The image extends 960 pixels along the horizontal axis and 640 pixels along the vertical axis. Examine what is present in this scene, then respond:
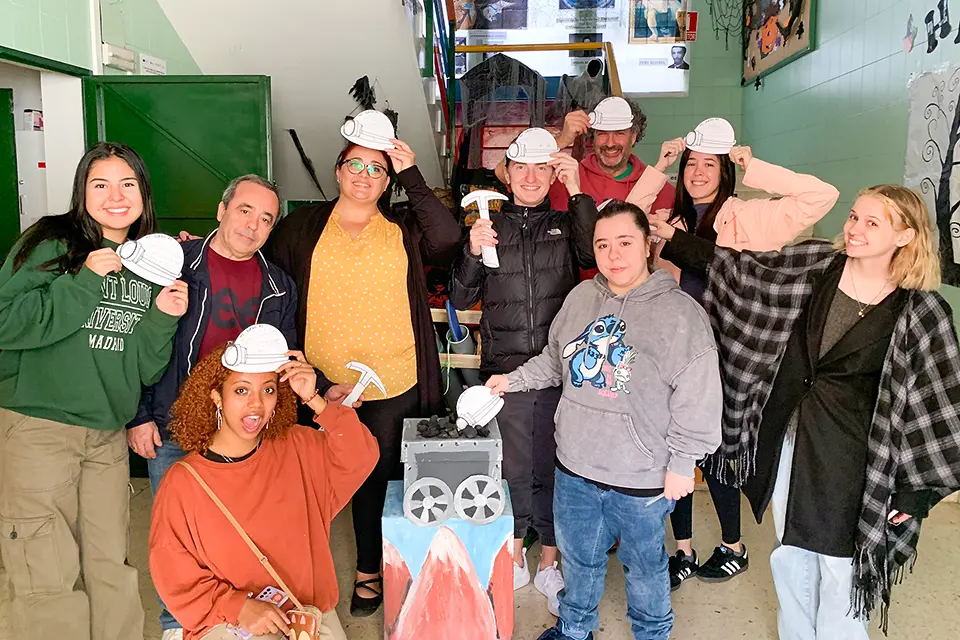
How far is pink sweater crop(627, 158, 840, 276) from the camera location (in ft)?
6.68

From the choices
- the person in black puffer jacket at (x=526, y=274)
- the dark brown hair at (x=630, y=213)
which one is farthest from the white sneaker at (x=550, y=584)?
the dark brown hair at (x=630, y=213)

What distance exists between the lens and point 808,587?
201cm

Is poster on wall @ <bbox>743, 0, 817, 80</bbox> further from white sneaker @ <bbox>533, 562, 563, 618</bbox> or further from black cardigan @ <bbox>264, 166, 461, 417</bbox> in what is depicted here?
white sneaker @ <bbox>533, 562, 563, 618</bbox>

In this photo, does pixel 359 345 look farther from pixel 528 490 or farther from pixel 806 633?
pixel 806 633

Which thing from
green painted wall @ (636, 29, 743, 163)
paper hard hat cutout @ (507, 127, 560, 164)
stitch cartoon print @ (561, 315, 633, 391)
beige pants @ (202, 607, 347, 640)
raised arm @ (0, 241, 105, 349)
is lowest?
beige pants @ (202, 607, 347, 640)

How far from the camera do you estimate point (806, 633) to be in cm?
203

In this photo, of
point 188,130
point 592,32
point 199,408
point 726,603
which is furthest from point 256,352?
point 592,32

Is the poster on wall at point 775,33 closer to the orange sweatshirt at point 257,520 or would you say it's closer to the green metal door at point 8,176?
the orange sweatshirt at point 257,520

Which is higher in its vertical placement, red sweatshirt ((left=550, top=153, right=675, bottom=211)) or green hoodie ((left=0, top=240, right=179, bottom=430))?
red sweatshirt ((left=550, top=153, right=675, bottom=211))

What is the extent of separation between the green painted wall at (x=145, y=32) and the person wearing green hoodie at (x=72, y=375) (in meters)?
1.73

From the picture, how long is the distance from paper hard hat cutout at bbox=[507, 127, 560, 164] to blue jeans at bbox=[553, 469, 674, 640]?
99 centimetres

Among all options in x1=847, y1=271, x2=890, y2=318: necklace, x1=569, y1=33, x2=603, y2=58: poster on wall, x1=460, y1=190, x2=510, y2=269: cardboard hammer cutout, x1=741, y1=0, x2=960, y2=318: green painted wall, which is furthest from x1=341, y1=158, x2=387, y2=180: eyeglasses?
x1=569, y1=33, x2=603, y2=58: poster on wall

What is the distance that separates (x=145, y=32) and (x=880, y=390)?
3.56m

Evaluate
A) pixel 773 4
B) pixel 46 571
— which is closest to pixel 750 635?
pixel 46 571
